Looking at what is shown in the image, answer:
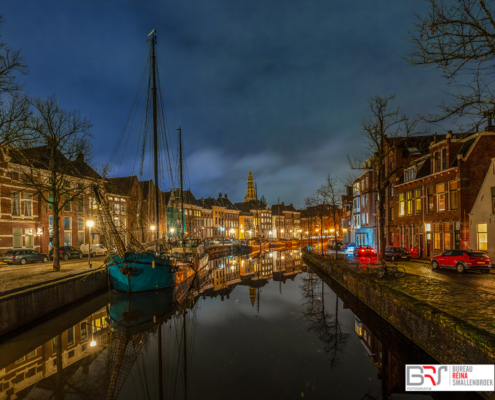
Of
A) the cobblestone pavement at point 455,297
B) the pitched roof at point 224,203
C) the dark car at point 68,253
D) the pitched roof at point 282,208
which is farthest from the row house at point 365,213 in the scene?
the pitched roof at point 282,208

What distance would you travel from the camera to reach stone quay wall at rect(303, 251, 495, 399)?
6.78 metres

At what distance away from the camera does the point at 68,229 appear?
41.3 m

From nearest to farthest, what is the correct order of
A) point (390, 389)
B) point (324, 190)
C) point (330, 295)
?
point (390, 389), point (330, 295), point (324, 190)

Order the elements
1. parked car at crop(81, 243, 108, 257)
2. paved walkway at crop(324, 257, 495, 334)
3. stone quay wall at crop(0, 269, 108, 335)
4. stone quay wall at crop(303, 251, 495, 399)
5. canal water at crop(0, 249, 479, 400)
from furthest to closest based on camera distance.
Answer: parked car at crop(81, 243, 108, 257), stone quay wall at crop(0, 269, 108, 335), paved walkway at crop(324, 257, 495, 334), canal water at crop(0, 249, 479, 400), stone quay wall at crop(303, 251, 495, 399)

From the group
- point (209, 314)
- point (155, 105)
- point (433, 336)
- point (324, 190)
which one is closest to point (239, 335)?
point (209, 314)

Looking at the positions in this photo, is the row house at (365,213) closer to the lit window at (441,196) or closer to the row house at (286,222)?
the lit window at (441,196)

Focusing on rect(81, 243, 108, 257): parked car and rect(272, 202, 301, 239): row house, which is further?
rect(272, 202, 301, 239): row house

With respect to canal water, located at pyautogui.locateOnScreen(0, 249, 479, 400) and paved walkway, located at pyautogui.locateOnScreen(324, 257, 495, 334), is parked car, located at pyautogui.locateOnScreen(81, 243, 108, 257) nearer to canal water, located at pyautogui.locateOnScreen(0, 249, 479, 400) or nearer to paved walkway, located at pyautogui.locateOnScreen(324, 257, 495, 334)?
canal water, located at pyautogui.locateOnScreen(0, 249, 479, 400)

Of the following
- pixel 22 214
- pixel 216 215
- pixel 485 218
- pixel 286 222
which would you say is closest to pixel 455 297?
pixel 485 218

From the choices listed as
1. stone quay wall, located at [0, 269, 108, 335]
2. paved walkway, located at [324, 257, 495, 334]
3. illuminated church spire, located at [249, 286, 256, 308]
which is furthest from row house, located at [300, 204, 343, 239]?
stone quay wall, located at [0, 269, 108, 335]

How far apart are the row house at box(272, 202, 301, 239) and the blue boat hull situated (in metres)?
107

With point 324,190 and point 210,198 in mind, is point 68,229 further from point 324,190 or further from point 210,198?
point 210,198

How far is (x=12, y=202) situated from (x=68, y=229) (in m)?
9.55

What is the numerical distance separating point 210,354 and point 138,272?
10.8 m
